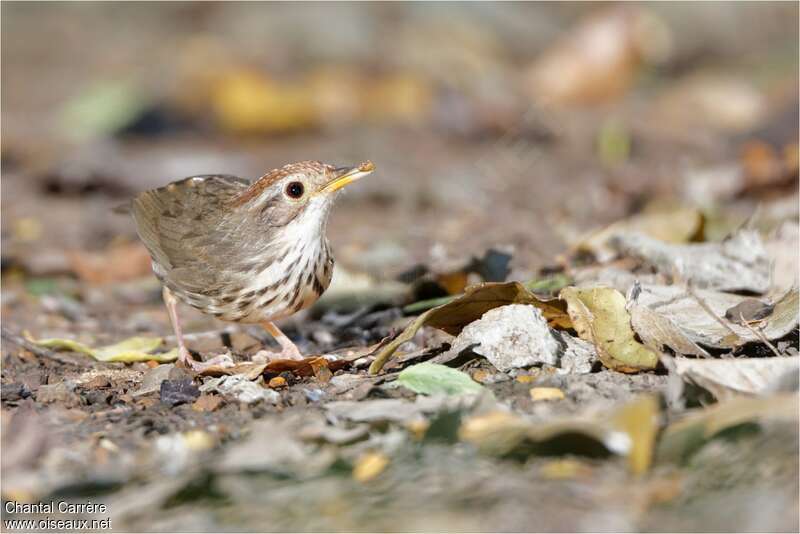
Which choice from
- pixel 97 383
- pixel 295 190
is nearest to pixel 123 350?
pixel 97 383

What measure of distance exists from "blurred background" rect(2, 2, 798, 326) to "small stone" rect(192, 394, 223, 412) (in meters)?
2.30

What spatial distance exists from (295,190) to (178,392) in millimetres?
1308

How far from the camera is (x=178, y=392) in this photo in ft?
13.5

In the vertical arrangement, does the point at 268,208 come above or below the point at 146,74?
below

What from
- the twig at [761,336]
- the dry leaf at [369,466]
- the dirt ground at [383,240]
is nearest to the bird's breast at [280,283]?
the dirt ground at [383,240]

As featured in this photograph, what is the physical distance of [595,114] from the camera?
10984 millimetres

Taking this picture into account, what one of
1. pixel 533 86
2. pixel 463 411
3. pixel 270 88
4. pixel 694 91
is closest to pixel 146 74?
pixel 270 88

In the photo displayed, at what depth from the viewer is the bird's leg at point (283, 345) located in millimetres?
4900

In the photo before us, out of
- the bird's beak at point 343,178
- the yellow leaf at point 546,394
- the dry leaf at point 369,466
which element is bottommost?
the dry leaf at point 369,466

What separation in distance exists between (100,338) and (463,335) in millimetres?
2303

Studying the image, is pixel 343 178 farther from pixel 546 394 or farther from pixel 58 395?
pixel 546 394

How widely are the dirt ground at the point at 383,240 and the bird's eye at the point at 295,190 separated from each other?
71cm

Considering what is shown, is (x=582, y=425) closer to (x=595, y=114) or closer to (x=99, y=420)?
(x=99, y=420)

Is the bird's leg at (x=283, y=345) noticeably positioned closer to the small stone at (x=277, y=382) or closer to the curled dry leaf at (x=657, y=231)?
the small stone at (x=277, y=382)
